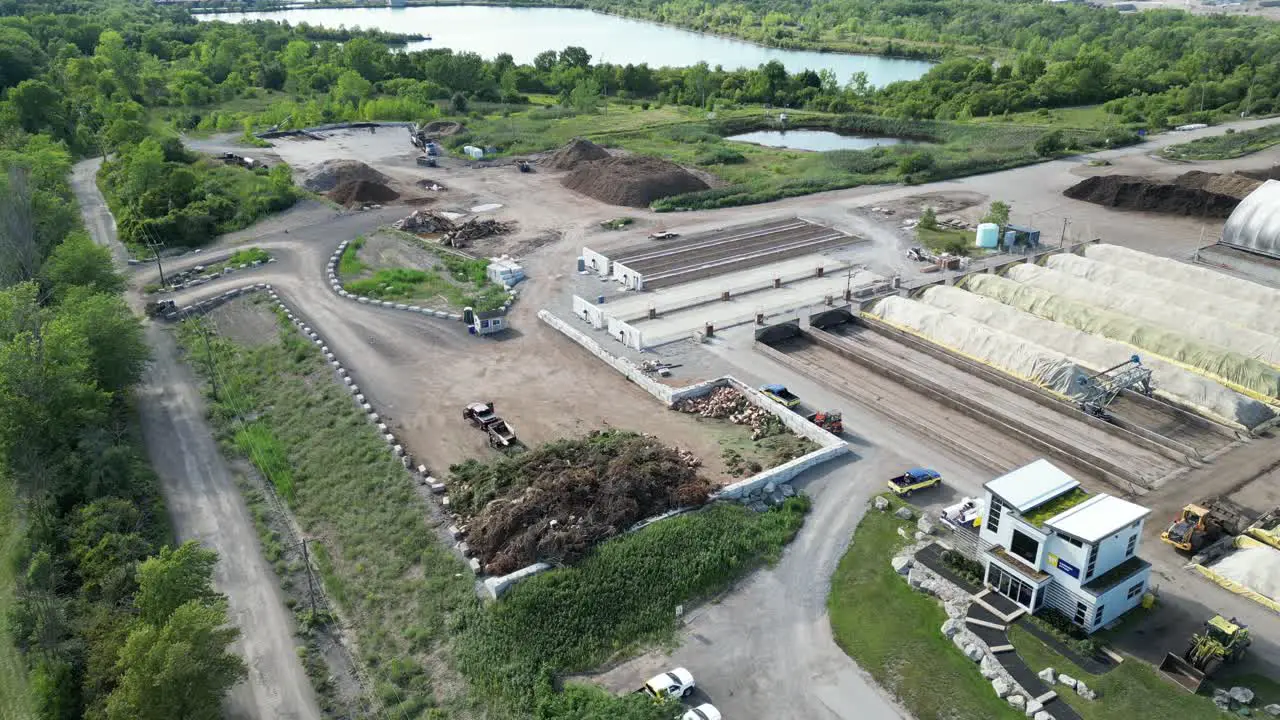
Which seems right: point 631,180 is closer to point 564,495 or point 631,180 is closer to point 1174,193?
point 1174,193

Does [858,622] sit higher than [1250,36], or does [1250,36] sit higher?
[1250,36]

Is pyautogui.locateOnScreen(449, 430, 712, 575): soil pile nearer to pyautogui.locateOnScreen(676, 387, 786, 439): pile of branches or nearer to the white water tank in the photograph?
pyautogui.locateOnScreen(676, 387, 786, 439): pile of branches

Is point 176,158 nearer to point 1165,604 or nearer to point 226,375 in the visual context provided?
point 226,375

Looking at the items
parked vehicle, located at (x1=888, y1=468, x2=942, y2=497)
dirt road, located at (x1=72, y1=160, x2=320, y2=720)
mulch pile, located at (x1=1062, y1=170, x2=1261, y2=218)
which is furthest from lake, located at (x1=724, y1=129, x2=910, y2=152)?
parked vehicle, located at (x1=888, y1=468, x2=942, y2=497)

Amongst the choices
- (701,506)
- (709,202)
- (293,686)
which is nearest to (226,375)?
(293,686)

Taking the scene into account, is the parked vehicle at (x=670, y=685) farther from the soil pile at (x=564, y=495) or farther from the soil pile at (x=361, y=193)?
the soil pile at (x=361, y=193)

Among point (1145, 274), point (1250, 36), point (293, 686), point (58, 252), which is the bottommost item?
point (293, 686)
